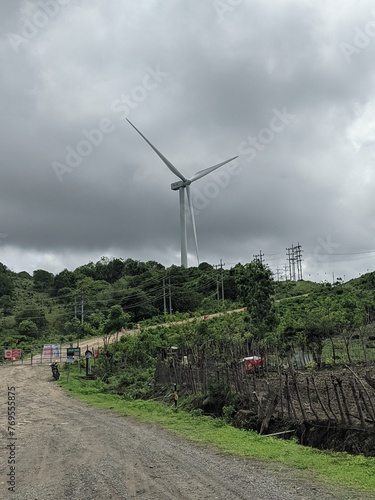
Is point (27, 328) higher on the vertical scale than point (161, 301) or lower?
lower

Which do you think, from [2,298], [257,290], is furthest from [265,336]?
[2,298]

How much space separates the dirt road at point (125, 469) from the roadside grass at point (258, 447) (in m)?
0.42

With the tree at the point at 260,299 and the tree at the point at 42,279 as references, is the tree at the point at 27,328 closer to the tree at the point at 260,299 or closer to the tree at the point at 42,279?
the tree at the point at 42,279

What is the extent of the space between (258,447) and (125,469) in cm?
317

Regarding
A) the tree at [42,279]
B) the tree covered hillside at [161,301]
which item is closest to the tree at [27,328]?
the tree covered hillside at [161,301]

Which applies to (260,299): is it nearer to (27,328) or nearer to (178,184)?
(178,184)

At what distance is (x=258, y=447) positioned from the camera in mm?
11211

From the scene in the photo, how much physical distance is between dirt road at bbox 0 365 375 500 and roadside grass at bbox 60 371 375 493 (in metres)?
0.42

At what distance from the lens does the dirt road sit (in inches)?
317

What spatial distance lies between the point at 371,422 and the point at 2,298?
7388 centimetres

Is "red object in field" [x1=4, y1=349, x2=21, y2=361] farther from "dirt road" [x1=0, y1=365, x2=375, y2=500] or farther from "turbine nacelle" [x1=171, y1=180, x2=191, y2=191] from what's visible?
"dirt road" [x1=0, y1=365, x2=375, y2=500]

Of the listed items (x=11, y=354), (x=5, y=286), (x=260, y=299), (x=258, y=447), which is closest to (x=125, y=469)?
(x=258, y=447)

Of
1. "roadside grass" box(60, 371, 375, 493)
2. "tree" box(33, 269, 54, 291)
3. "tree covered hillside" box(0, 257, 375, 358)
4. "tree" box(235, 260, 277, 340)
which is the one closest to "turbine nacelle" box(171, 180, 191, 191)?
"tree covered hillside" box(0, 257, 375, 358)

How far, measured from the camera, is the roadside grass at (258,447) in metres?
8.73
